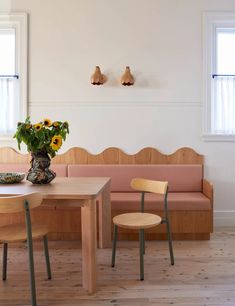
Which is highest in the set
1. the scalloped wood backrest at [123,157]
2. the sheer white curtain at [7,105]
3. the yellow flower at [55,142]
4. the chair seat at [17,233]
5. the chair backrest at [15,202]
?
the sheer white curtain at [7,105]

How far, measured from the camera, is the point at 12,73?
4238 millimetres

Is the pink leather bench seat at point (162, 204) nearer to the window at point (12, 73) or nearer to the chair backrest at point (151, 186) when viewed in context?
the chair backrest at point (151, 186)

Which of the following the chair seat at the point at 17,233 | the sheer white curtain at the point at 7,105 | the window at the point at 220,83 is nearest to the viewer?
the chair seat at the point at 17,233

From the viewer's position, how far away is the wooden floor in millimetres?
2273

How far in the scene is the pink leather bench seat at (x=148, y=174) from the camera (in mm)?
3979

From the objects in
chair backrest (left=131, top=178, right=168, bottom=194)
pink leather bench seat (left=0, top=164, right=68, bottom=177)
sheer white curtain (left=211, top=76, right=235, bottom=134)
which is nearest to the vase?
chair backrest (left=131, top=178, right=168, bottom=194)

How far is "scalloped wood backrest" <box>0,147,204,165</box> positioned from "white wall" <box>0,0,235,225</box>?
0.30ft

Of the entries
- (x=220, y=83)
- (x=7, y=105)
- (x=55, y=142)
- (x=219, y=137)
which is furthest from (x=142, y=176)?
(x=7, y=105)

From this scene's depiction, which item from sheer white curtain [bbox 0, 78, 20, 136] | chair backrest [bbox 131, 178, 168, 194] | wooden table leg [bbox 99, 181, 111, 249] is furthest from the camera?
sheer white curtain [bbox 0, 78, 20, 136]

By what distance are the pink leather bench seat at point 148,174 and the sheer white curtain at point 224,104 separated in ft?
2.05

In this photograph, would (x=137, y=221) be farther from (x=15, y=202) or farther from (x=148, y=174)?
(x=148, y=174)

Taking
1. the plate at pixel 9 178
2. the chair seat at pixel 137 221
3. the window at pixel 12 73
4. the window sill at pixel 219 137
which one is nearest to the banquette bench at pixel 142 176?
the window sill at pixel 219 137

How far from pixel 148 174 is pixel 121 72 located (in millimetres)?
1273

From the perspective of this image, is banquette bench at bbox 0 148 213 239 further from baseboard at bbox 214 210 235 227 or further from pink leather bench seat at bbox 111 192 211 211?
baseboard at bbox 214 210 235 227
